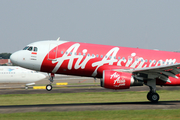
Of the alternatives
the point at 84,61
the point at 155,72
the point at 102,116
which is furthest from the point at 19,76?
the point at 102,116

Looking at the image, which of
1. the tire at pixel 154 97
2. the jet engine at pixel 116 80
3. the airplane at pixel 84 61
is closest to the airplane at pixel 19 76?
the airplane at pixel 84 61

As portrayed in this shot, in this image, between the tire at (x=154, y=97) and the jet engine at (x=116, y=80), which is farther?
the tire at (x=154, y=97)

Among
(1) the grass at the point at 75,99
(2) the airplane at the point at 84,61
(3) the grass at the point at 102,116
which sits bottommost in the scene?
(1) the grass at the point at 75,99

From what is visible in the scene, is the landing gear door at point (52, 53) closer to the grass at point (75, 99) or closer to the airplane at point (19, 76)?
the grass at point (75, 99)

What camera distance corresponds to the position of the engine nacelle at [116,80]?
2120 cm

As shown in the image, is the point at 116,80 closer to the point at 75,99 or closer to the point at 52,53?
the point at 52,53

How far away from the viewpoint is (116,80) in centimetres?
2125

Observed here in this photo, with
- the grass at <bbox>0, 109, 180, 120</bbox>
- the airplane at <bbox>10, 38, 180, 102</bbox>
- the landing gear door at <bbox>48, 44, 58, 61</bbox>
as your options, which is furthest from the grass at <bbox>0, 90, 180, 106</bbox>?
the grass at <bbox>0, 109, 180, 120</bbox>

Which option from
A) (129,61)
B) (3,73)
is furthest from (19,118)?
(3,73)

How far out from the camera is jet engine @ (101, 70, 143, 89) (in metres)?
21.2

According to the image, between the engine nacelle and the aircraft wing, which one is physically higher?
the aircraft wing

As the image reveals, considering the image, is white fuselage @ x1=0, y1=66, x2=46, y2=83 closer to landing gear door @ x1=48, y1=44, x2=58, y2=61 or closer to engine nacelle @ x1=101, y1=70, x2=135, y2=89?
landing gear door @ x1=48, y1=44, x2=58, y2=61

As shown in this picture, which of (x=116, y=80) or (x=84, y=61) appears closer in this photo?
(x=116, y=80)

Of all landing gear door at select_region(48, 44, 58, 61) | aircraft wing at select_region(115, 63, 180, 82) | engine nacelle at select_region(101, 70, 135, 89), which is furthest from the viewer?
landing gear door at select_region(48, 44, 58, 61)
